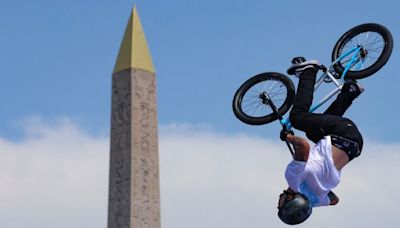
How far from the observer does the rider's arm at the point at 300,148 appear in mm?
18891

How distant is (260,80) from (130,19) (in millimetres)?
2216

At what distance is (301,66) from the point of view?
64.6 ft

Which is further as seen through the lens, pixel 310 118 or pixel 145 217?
pixel 310 118

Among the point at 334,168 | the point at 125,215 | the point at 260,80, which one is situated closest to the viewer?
the point at 125,215

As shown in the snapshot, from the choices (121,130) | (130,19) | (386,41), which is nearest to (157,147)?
(121,130)

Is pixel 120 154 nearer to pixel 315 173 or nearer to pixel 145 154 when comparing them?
pixel 145 154

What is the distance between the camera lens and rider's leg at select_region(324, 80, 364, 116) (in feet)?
64.7

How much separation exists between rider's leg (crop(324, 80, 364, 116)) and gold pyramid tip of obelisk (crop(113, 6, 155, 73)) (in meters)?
2.57

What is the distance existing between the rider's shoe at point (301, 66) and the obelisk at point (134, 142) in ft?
6.51

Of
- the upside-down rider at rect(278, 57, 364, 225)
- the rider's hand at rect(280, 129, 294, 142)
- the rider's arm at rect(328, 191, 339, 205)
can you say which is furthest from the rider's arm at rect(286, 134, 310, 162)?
the rider's arm at rect(328, 191, 339, 205)

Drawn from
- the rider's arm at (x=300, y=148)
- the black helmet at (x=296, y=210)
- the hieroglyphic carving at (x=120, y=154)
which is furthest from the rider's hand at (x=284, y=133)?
the hieroglyphic carving at (x=120, y=154)

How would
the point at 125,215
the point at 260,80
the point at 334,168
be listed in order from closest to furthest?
the point at 125,215
the point at 334,168
the point at 260,80

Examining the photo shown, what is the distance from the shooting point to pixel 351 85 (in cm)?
1973

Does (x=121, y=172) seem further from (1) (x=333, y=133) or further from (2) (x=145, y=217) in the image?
(1) (x=333, y=133)
